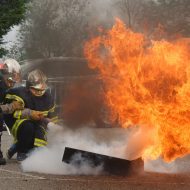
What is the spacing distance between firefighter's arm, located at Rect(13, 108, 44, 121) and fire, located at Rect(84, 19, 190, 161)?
1.18 m

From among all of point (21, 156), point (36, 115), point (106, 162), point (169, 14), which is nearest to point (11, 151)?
point (21, 156)

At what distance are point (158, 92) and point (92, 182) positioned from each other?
168 centimetres

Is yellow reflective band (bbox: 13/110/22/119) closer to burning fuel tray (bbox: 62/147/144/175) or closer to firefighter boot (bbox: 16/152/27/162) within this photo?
firefighter boot (bbox: 16/152/27/162)

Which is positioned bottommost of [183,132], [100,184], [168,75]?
[100,184]

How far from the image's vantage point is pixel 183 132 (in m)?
7.65

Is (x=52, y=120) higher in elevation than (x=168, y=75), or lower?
lower

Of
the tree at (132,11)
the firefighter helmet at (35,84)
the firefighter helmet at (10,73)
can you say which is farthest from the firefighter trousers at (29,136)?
the tree at (132,11)

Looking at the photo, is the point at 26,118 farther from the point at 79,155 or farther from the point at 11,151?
the point at 79,155

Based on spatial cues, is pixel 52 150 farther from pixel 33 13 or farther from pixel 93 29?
pixel 33 13

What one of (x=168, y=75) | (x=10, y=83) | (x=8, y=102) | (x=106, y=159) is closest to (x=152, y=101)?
(x=168, y=75)

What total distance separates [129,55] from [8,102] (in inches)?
81.7

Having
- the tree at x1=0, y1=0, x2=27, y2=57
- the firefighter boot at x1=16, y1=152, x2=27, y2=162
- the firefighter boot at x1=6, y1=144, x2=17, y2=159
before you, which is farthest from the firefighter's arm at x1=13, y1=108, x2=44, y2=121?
the tree at x1=0, y1=0, x2=27, y2=57

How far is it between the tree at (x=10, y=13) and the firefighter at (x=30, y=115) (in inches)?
757

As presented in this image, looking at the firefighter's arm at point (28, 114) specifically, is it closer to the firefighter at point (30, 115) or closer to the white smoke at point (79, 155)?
the firefighter at point (30, 115)
